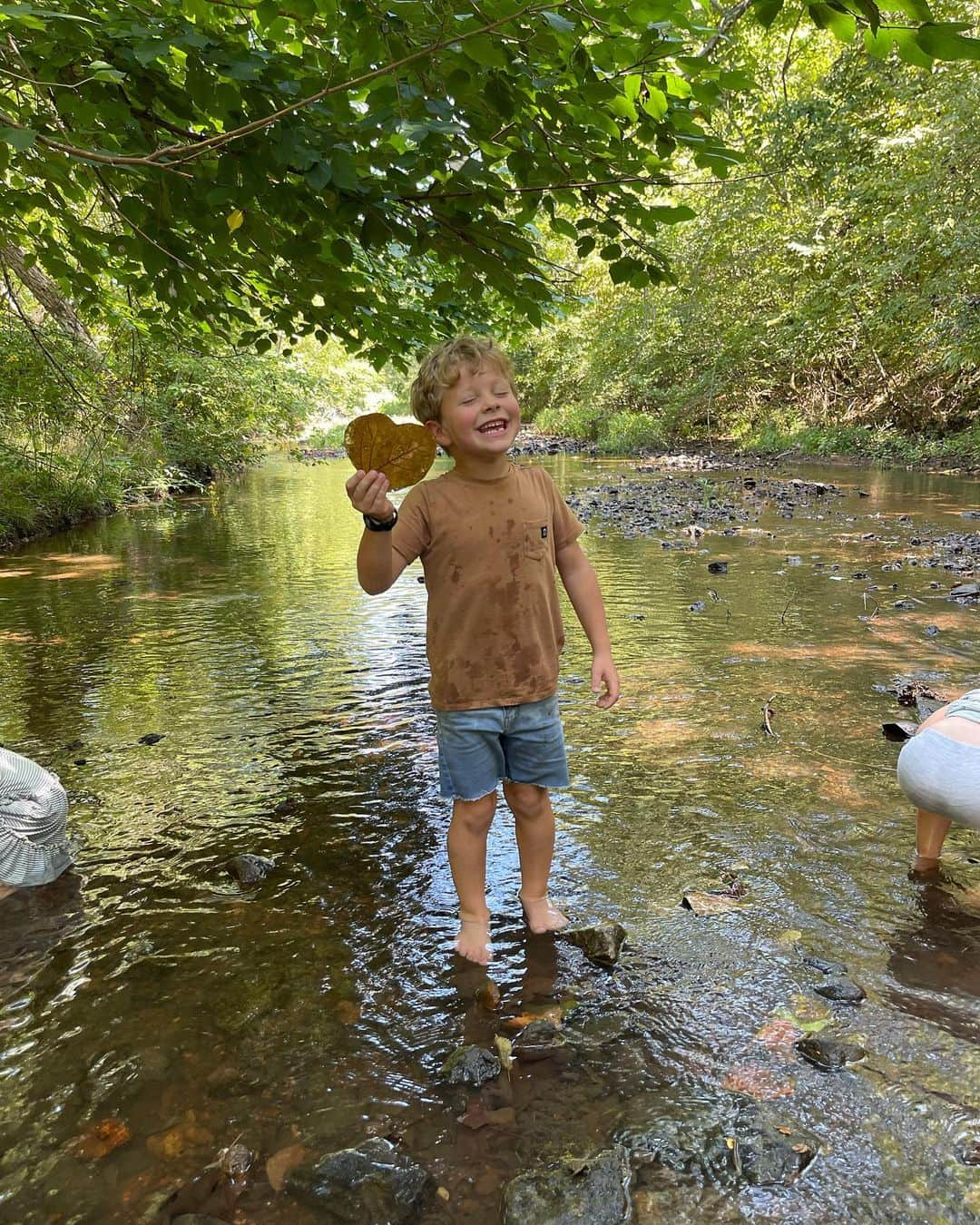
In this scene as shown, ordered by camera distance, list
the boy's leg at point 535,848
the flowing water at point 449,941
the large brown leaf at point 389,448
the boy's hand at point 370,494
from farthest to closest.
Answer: the boy's leg at point 535,848 < the large brown leaf at point 389,448 < the boy's hand at point 370,494 < the flowing water at point 449,941

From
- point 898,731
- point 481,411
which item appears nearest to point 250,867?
point 481,411

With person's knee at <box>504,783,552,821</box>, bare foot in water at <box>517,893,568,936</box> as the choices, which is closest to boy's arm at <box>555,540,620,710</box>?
person's knee at <box>504,783,552,821</box>

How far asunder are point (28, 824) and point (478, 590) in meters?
1.88

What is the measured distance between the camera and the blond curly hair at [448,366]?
2.53 metres

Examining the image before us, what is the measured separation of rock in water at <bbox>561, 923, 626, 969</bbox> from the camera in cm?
251

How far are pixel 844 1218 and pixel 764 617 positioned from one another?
545 centimetres

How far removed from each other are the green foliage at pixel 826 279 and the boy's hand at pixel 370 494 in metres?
6.26

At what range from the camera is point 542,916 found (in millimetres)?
2711

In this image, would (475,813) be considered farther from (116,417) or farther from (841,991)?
(116,417)

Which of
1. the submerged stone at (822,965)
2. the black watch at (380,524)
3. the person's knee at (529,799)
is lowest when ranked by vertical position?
the submerged stone at (822,965)

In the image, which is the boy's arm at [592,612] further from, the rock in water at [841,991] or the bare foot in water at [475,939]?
the rock in water at [841,991]

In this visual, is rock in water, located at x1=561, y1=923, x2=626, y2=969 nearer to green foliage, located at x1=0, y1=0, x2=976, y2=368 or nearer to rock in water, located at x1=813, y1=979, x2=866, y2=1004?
rock in water, located at x1=813, y1=979, x2=866, y2=1004

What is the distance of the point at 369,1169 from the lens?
5.86ft

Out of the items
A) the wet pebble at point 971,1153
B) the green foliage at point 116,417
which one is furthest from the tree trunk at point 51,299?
the wet pebble at point 971,1153
